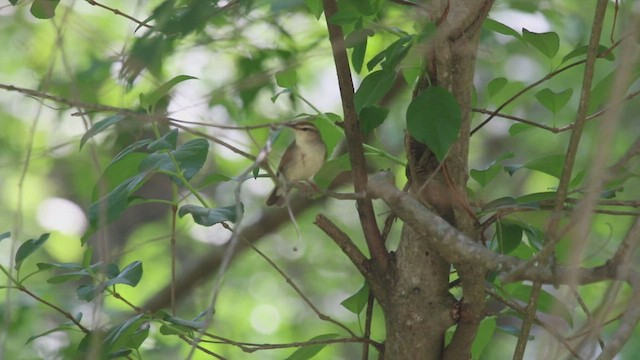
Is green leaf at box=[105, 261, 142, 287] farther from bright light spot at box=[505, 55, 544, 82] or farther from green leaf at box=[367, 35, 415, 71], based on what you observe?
bright light spot at box=[505, 55, 544, 82]

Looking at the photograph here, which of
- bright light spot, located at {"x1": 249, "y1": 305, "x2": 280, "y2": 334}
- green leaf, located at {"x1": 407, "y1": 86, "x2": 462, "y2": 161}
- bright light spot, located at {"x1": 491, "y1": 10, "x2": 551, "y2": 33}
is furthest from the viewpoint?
bright light spot, located at {"x1": 249, "y1": 305, "x2": 280, "y2": 334}

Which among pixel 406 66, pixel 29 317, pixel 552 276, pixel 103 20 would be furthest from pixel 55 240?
pixel 552 276

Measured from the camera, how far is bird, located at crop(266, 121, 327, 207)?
2822mm

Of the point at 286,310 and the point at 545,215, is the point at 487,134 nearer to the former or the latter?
the point at 286,310

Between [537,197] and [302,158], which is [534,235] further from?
[302,158]

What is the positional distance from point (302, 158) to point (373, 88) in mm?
1347

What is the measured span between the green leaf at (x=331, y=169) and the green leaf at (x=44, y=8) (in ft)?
2.25

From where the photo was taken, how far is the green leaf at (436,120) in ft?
4.97

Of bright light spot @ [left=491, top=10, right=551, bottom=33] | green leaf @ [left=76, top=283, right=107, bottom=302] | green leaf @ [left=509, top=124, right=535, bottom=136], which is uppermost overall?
bright light spot @ [left=491, top=10, right=551, bottom=33]

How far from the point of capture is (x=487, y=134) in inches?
249

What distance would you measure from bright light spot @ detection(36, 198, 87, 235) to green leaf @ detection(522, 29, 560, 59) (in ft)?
14.5

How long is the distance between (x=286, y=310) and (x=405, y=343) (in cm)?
438

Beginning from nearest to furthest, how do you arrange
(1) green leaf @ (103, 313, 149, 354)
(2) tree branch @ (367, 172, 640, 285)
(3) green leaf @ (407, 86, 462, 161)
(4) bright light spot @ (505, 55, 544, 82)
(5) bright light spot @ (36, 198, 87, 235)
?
(2) tree branch @ (367, 172, 640, 285) < (3) green leaf @ (407, 86, 462, 161) < (1) green leaf @ (103, 313, 149, 354) < (4) bright light spot @ (505, 55, 544, 82) < (5) bright light spot @ (36, 198, 87, 235)

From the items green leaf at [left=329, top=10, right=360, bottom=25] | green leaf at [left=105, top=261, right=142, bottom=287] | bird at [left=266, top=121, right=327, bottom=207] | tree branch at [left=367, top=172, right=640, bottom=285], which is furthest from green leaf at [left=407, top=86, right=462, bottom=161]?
bird at [left=266, top=121, right=327, bottom=207]
